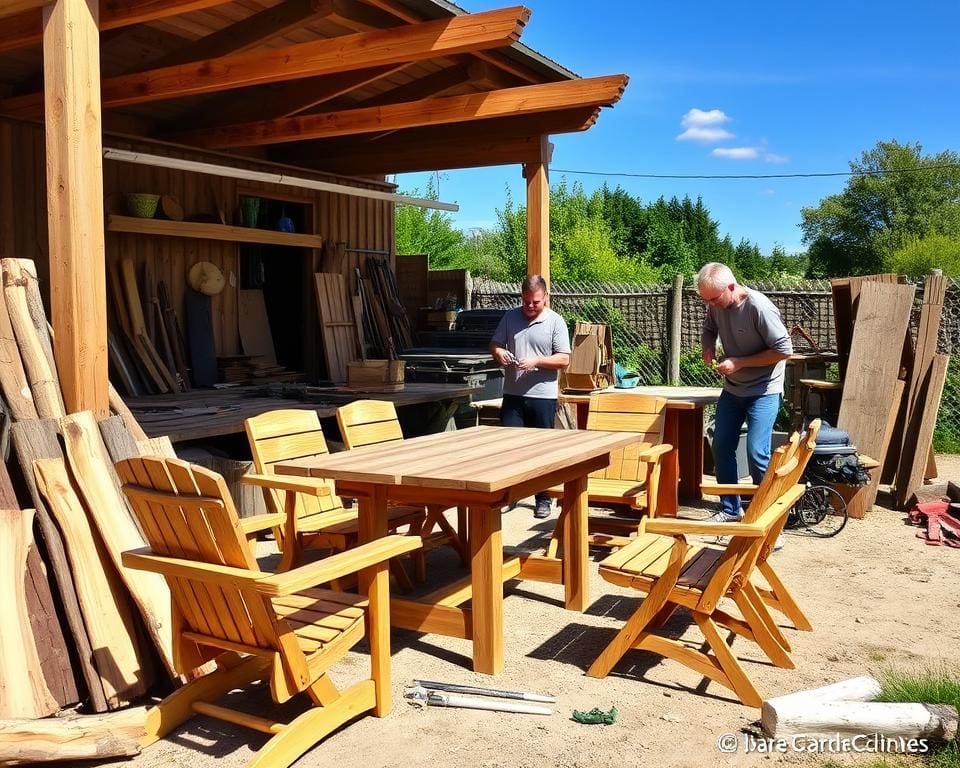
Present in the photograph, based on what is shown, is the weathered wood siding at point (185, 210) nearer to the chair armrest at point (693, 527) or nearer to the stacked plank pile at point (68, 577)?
the stacked plank pile at point (68, 577)

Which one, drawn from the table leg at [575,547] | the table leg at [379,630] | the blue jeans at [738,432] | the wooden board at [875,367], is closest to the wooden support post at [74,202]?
the table leg at [379,630]

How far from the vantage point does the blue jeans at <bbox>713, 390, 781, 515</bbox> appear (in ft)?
21.0

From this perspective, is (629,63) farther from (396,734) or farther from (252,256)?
(396,734)

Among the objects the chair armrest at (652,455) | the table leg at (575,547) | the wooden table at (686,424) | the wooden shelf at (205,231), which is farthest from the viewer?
the wooden shelf at (205,231)

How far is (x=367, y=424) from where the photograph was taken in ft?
18.5

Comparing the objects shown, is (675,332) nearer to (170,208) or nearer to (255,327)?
(255,327)

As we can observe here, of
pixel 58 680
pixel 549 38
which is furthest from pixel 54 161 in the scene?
pixel 549 38

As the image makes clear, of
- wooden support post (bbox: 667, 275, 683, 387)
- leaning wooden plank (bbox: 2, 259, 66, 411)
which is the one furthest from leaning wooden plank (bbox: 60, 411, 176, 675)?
wooden support post (bbox: 667, 275, 683, 387)

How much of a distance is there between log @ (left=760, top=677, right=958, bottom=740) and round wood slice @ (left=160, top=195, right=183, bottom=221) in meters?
8.32

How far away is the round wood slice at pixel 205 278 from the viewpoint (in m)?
10.2

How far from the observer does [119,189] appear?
9.41 m

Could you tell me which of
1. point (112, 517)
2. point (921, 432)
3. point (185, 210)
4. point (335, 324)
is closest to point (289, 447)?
point (112, 517)

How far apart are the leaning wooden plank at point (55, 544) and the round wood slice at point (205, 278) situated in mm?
6123

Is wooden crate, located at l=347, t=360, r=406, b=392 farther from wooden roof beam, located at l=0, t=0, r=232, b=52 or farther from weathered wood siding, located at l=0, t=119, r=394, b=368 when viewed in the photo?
wooden roof beam, located at l=0, t=0, r=232, b=52
